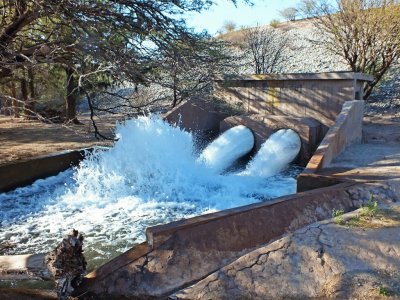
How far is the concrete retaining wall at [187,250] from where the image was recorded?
12.8ft

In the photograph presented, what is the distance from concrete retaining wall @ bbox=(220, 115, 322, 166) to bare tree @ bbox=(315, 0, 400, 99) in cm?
714

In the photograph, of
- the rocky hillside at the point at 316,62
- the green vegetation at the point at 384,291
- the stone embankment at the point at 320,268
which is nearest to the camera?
the green vegetation at the point at 384,291

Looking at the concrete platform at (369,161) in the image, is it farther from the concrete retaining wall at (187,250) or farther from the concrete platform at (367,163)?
the concrete retaining wall at (187,250)

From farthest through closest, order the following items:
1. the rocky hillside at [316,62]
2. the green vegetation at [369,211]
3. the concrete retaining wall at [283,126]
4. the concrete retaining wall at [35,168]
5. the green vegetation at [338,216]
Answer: the rocky hillside at [316,62] < the concrete retaining wall at [283,126] < the concrete retaining wall at [35,168] < the green vegetation at [369,211] < the green vegetation at [338,216]

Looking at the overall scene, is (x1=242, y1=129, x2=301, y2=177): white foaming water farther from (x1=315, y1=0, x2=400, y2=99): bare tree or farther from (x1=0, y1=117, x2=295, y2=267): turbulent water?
(x1=315, y1=0, x2=400, y2=99): bare tree

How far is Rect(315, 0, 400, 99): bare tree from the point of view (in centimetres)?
1609

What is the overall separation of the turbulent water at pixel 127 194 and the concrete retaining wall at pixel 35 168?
7.8 inches

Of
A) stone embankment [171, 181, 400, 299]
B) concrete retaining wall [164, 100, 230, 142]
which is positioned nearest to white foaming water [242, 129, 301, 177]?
concrete retaining wall [164, 100, 230, 142]

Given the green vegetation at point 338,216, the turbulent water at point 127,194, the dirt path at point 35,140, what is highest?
the green vegetation at point 338,216

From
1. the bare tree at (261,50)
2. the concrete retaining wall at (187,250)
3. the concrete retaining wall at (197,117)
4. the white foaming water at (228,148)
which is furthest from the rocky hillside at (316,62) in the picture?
the concrete retaining wall at (187,250)

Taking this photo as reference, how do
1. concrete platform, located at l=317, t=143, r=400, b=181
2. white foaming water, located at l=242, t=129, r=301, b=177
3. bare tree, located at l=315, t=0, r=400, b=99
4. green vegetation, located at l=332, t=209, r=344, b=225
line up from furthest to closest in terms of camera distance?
bare tree, located at l=315, t=0, r=400, b=99 → white foaming water, located at l=242, t=129, r=301, b=177 → concrete platform, located at l=317, t=143, r=400, b=181 → green vegetation, located at l=332, t=209, r=344, b=225

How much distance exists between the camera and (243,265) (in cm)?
405

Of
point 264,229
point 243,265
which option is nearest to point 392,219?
point 264,229

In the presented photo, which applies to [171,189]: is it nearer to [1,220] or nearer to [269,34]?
[1,220]
